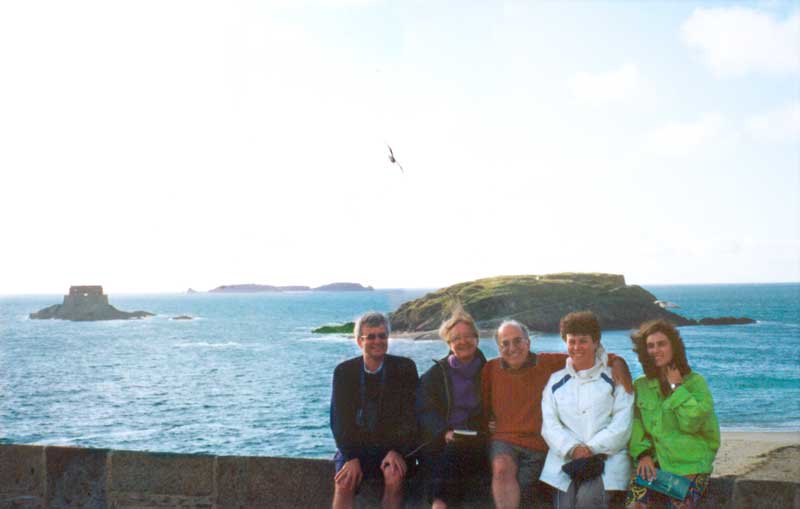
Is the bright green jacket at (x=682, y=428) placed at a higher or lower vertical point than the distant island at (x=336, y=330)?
higher

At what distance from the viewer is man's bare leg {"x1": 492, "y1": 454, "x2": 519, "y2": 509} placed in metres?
4.52

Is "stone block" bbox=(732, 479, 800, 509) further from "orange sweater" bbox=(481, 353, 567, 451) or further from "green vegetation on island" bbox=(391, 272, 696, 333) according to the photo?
"green vegetation on island" bbox=(391, 272, 696, 333)

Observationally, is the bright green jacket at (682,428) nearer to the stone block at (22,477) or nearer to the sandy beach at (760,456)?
the stone block at (22,477)

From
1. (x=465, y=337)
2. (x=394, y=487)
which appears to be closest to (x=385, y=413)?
(x=394, y=487)

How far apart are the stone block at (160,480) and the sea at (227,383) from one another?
1160 cm

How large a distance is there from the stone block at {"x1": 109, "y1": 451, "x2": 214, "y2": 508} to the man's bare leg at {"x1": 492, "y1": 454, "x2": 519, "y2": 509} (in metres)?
2.00

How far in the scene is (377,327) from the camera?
4.86m

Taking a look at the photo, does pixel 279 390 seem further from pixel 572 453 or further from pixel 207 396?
pixel 572 453

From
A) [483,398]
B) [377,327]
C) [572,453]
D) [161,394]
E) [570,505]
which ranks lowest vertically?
[161,394]

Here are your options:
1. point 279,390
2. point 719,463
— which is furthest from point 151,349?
point 719,463

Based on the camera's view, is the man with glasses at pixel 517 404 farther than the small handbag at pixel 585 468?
Yes

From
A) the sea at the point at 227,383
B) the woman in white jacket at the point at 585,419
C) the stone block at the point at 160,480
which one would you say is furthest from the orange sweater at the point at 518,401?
the sea at the point at 227,383

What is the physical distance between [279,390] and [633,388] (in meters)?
47.4

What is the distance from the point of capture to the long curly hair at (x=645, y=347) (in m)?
4.39
